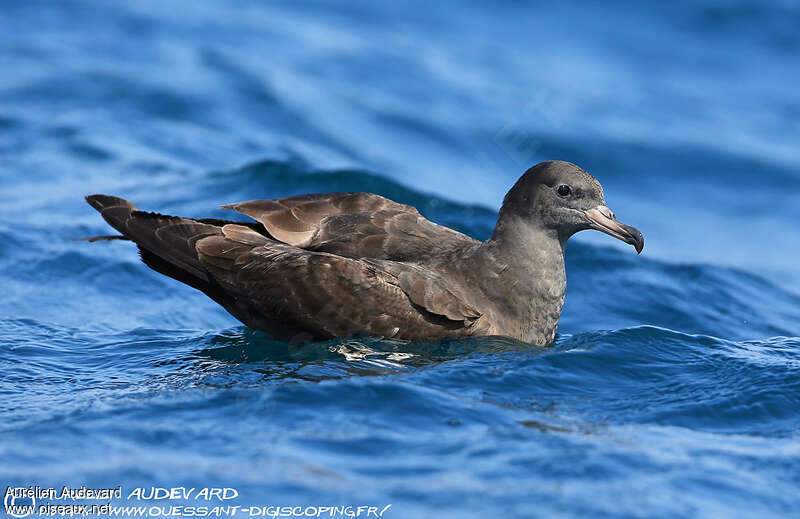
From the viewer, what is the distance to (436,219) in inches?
444

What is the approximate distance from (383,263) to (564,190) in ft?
4.41

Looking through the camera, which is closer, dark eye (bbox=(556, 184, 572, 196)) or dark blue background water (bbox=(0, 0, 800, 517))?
dark blue background water (bbox=(0, 0, 800, 517))

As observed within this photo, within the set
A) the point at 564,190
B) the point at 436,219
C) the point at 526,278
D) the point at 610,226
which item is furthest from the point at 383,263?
the point at 436,219

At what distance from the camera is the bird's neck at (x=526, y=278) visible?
724cm

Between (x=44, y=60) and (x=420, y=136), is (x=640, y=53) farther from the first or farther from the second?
(x=44, y=60)

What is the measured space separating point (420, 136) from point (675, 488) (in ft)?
31.5

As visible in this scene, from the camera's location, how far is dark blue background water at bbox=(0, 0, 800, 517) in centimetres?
539

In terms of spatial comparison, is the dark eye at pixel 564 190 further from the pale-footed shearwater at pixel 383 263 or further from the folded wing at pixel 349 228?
the folded wing at pixel 349 228

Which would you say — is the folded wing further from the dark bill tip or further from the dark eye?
the dark bill tip

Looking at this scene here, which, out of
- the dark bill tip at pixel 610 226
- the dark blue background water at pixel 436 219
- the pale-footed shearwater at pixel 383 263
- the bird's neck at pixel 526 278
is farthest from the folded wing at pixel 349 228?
the dark bill tip at pixel 610 226

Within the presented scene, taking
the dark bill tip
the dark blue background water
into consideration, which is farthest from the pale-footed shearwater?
the dark blue background water

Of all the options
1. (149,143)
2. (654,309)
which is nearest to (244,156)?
(149,143)

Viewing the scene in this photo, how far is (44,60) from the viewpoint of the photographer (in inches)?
610

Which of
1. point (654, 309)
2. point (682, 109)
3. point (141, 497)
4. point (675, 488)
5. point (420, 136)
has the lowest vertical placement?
point (141, 497)
